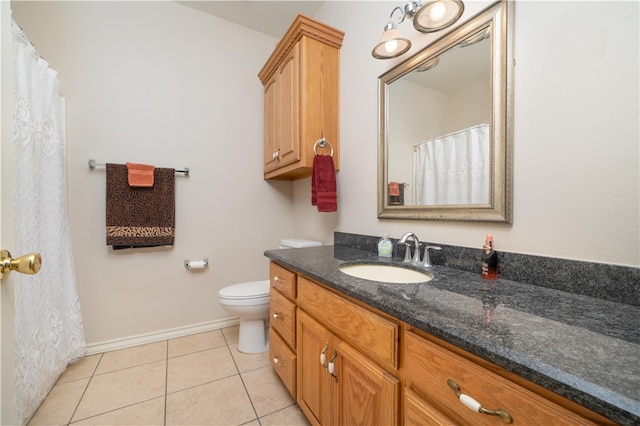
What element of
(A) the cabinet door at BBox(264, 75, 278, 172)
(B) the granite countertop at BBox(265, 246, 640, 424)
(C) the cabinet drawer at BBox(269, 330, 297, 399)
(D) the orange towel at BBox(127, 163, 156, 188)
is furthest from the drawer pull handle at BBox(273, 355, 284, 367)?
(D) the orange towel at BBox(127, 163, 156, 188)

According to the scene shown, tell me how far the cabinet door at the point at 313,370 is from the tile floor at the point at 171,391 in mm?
221

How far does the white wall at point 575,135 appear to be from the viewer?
686 mm

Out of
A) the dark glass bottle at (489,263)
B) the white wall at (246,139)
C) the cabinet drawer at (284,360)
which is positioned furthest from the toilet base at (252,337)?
the dark glass bottle at (489,263)

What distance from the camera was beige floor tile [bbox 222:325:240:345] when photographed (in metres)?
2.02

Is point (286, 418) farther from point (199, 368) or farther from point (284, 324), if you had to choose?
point (199, 368)

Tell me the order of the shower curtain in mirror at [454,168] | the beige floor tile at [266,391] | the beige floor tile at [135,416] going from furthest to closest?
the beige floor tile at [266,391]
the beige floor tile at [135,416]
the shower curtain in mirror at [454,168]

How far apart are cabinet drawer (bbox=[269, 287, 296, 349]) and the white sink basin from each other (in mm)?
337

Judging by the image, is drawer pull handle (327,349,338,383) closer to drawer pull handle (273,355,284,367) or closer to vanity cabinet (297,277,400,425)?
vanity cabinet (297,277,400,425)

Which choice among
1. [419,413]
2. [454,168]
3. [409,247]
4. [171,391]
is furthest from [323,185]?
[171,391]

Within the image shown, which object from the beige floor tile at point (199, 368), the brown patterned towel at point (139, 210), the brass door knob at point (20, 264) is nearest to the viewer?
the brass door knob at point (20, 264)

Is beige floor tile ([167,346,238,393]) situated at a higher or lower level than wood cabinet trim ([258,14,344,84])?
lower

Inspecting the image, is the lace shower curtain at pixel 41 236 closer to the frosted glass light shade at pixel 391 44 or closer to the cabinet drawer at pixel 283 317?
the cabinet drawer at pixel 283 317

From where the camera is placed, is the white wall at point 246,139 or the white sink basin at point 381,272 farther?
the white sink basin at point 381,272

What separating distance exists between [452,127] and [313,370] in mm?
1208
